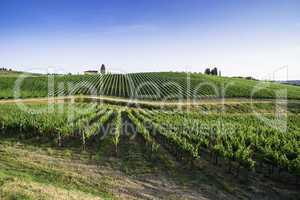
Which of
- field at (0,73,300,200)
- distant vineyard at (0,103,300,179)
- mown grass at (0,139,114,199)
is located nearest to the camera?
mown grass at (0,139,114,199)

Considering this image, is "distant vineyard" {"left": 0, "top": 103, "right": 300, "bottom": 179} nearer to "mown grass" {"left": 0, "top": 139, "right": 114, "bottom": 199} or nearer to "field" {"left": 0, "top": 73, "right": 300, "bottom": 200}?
"field" {"left": 0, "top": 73, "right": 300, "bottom": 200}

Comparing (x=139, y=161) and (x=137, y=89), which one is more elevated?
(x=137, y=89)

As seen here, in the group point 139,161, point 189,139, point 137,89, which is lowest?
point 139,161

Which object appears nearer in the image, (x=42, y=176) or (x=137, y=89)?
(x=42, y=176)

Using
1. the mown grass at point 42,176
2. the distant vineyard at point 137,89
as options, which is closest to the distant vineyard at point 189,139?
the mown grass at point 42,176

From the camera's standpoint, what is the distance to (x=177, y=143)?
82.1ft

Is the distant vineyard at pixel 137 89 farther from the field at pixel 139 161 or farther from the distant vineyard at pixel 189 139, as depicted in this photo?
the distant vineyard at pixel 189 139

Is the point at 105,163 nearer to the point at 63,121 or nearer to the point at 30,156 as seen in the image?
the point at 30,156

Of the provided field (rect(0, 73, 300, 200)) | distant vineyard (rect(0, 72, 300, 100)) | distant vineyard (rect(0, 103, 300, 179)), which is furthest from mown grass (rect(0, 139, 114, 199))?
distant vineyard (rect(0, 72, 300, 100))

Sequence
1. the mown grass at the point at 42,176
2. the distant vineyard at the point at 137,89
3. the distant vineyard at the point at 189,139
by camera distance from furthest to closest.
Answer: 1. the distant vineyard at the point at 137,89
2. the distant vineyard at the point at 189,139
3. the mown grass at the point at 42,176

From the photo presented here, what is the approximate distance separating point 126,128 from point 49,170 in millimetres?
14970

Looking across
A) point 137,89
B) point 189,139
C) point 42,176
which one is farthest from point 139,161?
point 137,89

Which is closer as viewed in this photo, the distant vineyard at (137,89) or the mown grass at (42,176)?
the mown grass at (42,176)

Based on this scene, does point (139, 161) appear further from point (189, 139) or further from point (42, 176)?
point (42, 176)
